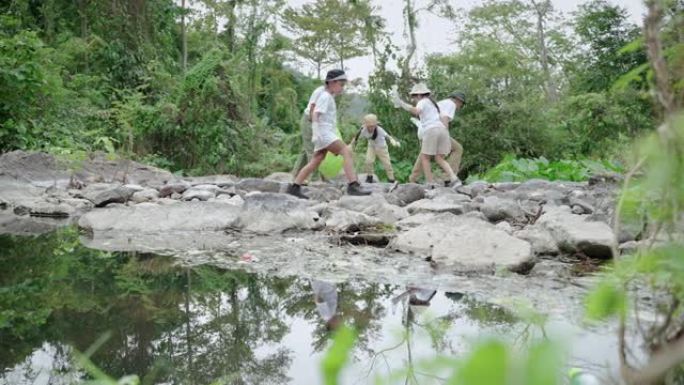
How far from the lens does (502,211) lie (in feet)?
17.6

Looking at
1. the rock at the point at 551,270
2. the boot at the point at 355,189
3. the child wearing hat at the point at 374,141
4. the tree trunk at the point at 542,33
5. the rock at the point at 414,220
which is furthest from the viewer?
the tree trunk at the point at 542,33

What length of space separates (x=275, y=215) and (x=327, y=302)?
2.40 m

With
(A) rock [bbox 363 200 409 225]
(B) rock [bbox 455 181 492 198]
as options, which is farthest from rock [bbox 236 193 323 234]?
(B) rock [bbox 455 181 492 198]

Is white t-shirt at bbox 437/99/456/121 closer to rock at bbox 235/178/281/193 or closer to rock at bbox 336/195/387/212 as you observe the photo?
rock at bbox 235/178/281/193

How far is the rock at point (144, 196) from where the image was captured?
23.8 feet

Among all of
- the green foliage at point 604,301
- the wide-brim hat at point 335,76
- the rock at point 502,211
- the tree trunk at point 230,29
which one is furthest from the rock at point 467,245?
the tree trunk at point 230,29

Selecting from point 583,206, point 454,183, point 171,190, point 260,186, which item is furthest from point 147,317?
point 454,183

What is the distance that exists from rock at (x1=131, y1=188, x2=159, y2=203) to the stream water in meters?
3.31

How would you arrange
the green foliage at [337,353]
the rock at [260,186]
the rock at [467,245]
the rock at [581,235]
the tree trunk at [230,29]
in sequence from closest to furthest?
the green foliage at [337,353], the rock at [467,245], the rock at [581,235], the rock at [260,186], the tree trunk at [230,29]

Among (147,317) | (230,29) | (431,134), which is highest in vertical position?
(230,29)

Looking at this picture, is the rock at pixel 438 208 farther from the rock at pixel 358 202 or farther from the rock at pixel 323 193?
the rock at pixel 323 193

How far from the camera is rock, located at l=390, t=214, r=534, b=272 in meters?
3.55

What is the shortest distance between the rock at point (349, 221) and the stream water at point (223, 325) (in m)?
1.33

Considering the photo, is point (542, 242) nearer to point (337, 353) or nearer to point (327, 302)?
point (327, 302)
